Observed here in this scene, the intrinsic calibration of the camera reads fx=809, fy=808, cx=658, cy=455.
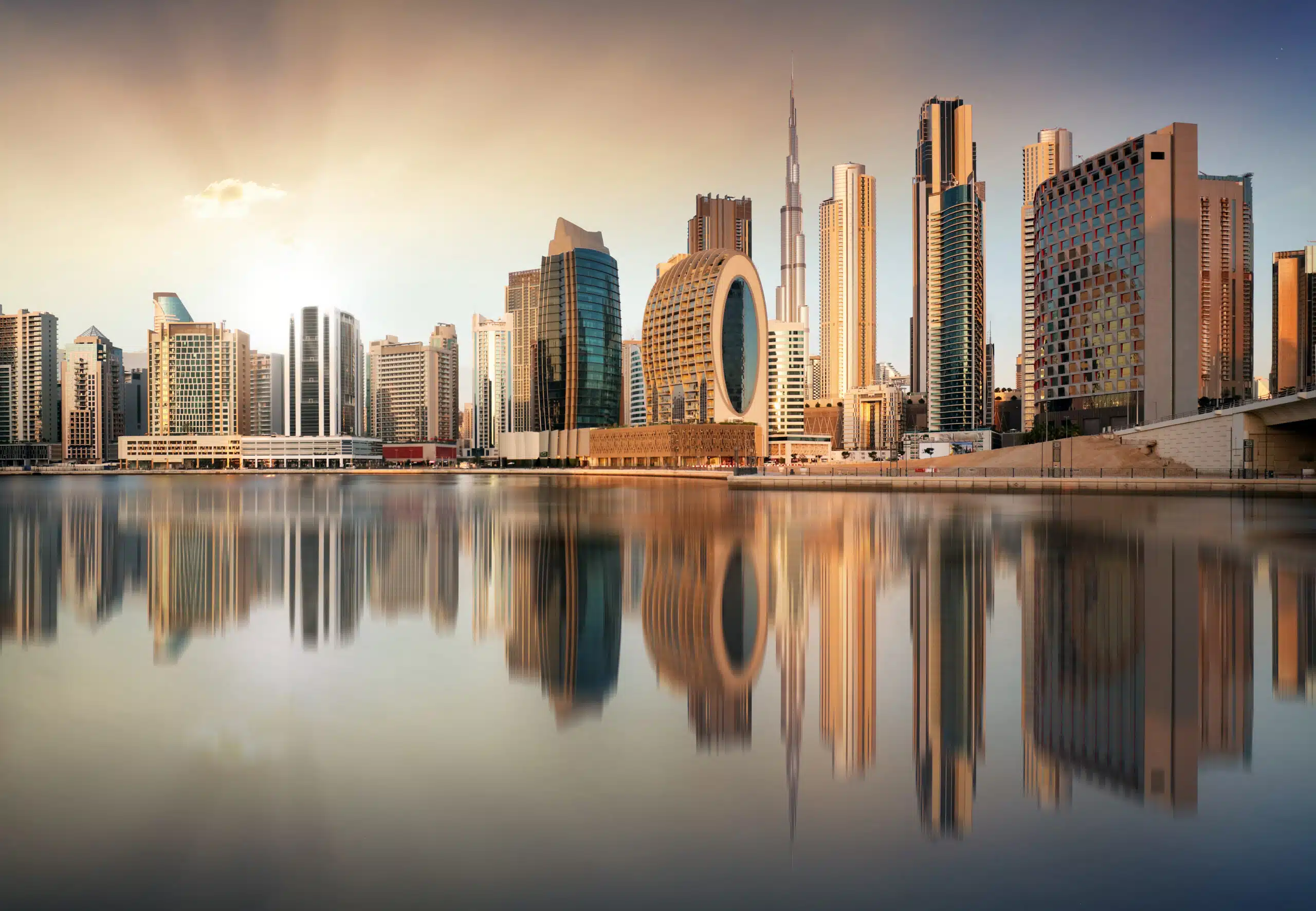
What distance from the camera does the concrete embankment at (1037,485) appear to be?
173 ft

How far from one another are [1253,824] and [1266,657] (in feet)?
21.4

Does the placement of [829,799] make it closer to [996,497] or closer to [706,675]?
[706,675]

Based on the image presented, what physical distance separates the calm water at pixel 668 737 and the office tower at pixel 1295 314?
195 metres

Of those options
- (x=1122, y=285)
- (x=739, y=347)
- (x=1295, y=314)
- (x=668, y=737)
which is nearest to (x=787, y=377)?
(x=739, y=347)

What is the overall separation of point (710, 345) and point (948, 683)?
5289 inches

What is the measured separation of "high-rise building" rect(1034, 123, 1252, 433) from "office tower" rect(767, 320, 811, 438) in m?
74.2

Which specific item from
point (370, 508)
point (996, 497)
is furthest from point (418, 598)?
point (996, 497)

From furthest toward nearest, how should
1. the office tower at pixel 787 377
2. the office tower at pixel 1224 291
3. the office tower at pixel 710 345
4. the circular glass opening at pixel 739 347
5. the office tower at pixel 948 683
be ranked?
the office tower at pixel 787 377, the office tower at pixel 1224 291, the circular glass opening at pixel 739 347, the office tower at pixel 710 345, the office tower at pixel 948 683

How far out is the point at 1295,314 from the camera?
7436 inches

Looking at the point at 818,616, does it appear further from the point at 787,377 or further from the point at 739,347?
the point at 787,377

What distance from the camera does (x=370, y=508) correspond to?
49.8 m

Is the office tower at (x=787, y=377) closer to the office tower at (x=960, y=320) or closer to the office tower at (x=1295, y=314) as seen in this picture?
the office tower at (x=960, y=320)

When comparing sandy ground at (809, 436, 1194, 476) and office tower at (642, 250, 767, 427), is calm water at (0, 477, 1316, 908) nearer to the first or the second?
sandy ground at (809, 436, 1194, 476)

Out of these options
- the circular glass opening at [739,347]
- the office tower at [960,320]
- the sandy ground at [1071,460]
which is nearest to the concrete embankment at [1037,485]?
the sandy ground at [1071,460]
